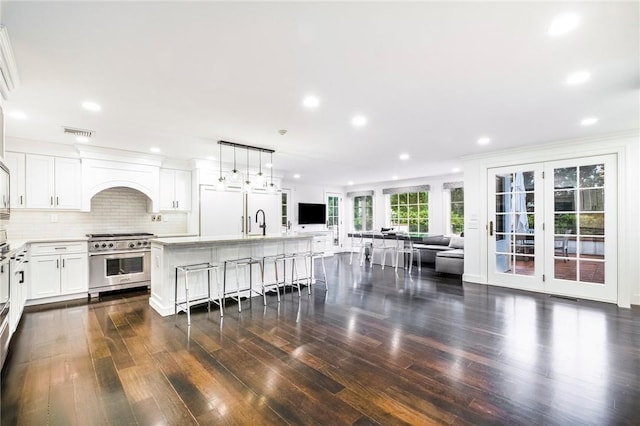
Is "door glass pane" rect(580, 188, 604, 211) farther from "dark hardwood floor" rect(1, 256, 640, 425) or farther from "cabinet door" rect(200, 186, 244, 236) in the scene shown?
"cabinet door" rect(200, 186, 244, 236)

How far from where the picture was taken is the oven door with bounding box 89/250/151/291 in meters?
4.68

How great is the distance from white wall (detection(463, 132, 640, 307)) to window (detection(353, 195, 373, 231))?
4782 mm

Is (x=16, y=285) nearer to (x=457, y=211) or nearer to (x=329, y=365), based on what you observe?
(x=329, y=365)

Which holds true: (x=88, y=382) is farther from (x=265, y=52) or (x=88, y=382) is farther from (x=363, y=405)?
(x=265, y=52)

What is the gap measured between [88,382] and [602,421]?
11.9ft

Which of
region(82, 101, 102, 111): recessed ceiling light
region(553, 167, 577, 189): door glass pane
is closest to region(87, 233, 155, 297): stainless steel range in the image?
region(82, 101, 102, 111): recessed ceiling light

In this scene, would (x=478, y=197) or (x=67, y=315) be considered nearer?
(x=67, y=315)

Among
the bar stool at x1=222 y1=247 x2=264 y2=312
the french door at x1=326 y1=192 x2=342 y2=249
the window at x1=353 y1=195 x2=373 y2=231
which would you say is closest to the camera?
the bar stool at x1=222 y1=247 x2=264 y2=312

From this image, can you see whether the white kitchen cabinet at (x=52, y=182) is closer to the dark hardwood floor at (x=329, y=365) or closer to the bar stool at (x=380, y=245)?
the dark hardwood floor at (x=329, y=365)

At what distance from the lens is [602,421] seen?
184 centimetres

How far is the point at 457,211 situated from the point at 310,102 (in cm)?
650

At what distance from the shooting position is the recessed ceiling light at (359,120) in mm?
3457

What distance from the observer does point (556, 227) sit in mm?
4809

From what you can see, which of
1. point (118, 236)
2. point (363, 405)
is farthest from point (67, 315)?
point (363, 405)
